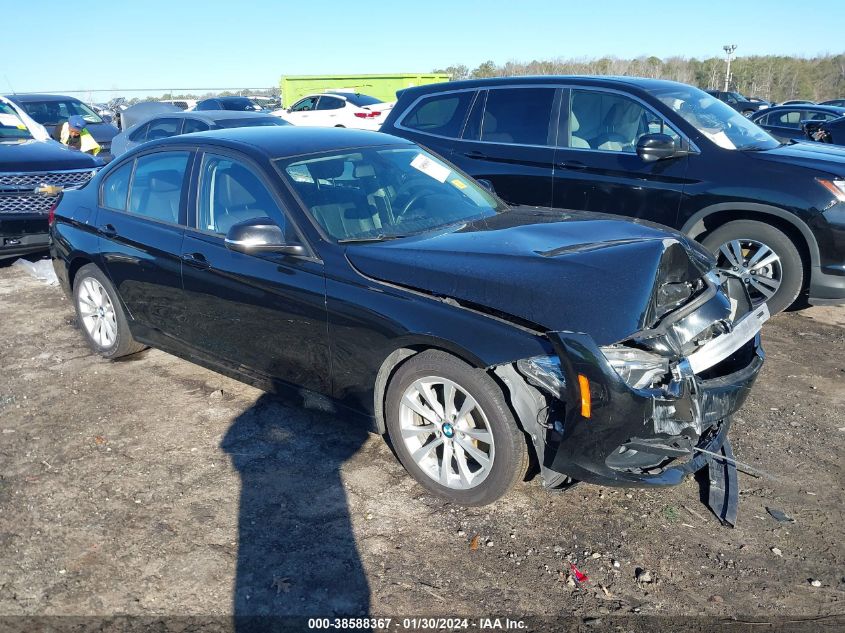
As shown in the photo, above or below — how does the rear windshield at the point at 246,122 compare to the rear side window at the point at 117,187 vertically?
above

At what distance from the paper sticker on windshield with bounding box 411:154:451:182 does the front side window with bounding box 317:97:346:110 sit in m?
16.5

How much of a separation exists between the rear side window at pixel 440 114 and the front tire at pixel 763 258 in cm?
266

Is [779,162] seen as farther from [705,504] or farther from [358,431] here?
[358,431]

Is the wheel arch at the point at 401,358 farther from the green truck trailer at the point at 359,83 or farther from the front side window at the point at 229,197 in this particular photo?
the green truck trailer at the point at 359,83

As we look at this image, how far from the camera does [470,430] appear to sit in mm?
3293

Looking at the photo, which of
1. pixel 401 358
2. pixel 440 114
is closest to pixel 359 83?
pixel 440 114

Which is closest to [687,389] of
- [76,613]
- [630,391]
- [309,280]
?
[630,391]

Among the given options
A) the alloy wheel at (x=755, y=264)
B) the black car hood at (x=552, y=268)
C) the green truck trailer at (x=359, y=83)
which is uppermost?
the green truck trailer at (x=359, y=83)

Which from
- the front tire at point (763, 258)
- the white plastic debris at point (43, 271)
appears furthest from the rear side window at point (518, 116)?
the white plastic debris at point (43, 271)

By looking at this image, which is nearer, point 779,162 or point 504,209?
point 504,209

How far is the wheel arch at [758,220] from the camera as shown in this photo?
18.2ft

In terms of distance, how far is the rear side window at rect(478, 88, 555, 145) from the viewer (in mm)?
6637

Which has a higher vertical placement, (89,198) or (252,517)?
(89,198)

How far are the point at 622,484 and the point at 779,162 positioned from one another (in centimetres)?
378
